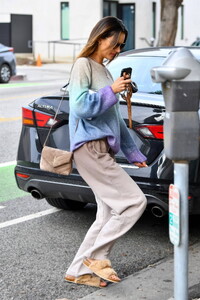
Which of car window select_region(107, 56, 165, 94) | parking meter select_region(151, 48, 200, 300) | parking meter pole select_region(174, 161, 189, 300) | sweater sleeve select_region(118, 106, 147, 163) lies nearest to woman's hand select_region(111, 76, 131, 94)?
sweater sleeve select_region(118, 106, 147, 163)

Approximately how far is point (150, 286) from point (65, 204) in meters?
2.12

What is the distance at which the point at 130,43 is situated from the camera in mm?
42344

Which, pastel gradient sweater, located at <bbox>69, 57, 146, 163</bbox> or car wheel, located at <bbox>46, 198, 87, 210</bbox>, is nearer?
pastel gradient sweater, located at <bbox>69, 57, 146, 163</bbox>

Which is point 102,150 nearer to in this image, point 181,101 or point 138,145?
point 138,145

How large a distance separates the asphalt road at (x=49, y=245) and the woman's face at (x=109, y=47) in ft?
4.98

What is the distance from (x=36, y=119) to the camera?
20.4 feet

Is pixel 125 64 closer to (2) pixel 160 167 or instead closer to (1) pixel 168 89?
(2) pixel 160 167

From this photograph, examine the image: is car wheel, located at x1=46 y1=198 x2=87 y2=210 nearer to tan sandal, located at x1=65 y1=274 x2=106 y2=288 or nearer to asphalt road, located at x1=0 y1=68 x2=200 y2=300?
asphalt road, located at x1=0 y1=68 x2=200 y2=300

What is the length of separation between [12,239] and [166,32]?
67.5 feet

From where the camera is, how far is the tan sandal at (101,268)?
16.0 ft

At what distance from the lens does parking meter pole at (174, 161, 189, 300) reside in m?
3.86

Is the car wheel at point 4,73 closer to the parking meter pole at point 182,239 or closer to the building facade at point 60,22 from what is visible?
the building facade at point 60,22

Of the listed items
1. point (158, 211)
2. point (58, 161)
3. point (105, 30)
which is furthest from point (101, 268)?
point (105, 30)

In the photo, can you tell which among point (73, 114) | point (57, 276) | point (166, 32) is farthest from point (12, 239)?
point (166, 32)
